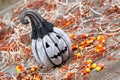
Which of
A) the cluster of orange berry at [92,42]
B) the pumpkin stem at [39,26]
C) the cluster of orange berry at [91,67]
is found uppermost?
the pumpkin stem at [39,26]

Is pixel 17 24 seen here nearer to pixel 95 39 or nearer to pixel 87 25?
pixel 87 25

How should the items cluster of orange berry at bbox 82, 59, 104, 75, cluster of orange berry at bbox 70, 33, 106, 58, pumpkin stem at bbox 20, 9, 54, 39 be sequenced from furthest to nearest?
cluster of orange berry at bbox 70, 33, 106, 58 < pumpkin stem at bbox 20, 9, 54, 39 < cluster of orange berry at bbox 82, 59, 104, 75

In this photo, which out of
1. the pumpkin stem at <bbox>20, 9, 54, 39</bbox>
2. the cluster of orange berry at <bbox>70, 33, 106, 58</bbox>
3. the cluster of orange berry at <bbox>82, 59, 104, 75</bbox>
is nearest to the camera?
the cluster of orange berry at <bbox>82, 59, 104, 75</bbox>

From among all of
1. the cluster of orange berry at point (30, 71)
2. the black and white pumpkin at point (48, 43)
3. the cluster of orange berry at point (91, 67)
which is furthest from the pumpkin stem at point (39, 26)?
the cluster of orange berry at point (91, 67)

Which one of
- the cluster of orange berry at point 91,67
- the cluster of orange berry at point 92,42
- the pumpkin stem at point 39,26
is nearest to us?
the cluster of orange berry at point 91,67

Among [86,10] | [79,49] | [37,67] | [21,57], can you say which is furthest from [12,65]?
[86,10]

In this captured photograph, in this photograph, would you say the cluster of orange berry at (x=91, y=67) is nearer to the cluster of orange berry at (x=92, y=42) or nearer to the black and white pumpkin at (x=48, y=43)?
the cluster of orange berry at (x=92, y=42)

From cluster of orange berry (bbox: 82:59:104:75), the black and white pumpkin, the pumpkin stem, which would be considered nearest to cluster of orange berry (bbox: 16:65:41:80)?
the black and white pumpkin

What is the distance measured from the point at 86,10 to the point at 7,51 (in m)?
1.33

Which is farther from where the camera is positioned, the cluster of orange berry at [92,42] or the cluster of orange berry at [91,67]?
the cluster of orange berry at [92,42]

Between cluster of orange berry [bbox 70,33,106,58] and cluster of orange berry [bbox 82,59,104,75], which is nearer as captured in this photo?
cluster of orange berry [bbox 82,59,104,75]

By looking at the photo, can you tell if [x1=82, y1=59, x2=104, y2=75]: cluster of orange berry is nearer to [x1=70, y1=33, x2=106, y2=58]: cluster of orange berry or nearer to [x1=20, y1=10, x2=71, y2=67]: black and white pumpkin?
[x1=70, y1=33, x2=106, y2=58]: cluster of orange berry

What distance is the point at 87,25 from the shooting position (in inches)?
194

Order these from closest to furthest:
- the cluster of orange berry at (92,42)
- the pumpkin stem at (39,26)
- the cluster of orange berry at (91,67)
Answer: the cluster of orange berry at (91,67), the pumpkin stem at (39,26), the cluster of orange berry at (92,42)
